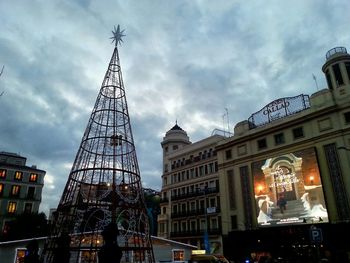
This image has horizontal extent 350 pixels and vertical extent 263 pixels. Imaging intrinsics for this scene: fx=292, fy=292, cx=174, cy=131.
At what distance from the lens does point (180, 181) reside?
50.8 metres

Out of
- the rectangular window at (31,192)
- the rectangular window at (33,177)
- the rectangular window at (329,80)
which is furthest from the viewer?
the rectangular window at (33,177)

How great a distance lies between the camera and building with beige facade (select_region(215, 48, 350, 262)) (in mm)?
28719

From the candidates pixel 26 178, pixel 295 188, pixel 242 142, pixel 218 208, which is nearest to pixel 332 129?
pixel 295 188

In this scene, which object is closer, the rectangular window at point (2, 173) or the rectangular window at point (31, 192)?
the rectangular window at point (2, 173)

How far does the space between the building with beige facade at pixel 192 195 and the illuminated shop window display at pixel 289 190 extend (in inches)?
401

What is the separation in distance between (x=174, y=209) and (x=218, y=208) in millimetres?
10057

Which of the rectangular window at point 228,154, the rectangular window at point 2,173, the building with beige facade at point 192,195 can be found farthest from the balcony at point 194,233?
the rectangular window at point 2,173

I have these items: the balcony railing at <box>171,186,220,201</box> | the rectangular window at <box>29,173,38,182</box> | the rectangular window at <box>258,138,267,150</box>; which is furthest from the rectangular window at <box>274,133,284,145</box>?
the rectangular window at <box>29,173,38,182</box>

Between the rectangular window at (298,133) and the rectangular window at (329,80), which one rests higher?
the rectangular window at (329,80)

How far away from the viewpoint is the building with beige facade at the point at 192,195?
1708 inches

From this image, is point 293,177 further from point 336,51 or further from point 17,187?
point 17,187

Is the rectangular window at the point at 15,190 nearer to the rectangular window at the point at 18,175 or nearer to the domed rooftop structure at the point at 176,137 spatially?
the rectangular window at the point at 18,175

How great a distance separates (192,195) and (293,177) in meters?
19.1

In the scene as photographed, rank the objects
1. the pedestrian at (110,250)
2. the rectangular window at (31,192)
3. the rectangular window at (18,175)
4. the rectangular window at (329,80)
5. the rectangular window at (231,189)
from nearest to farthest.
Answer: the pedestrian at (110,250)
the rectangular window at (329,80)
the rectangular window at (231,189)
the rectangular window at (18,175)
the rectangular window at (31,192)
